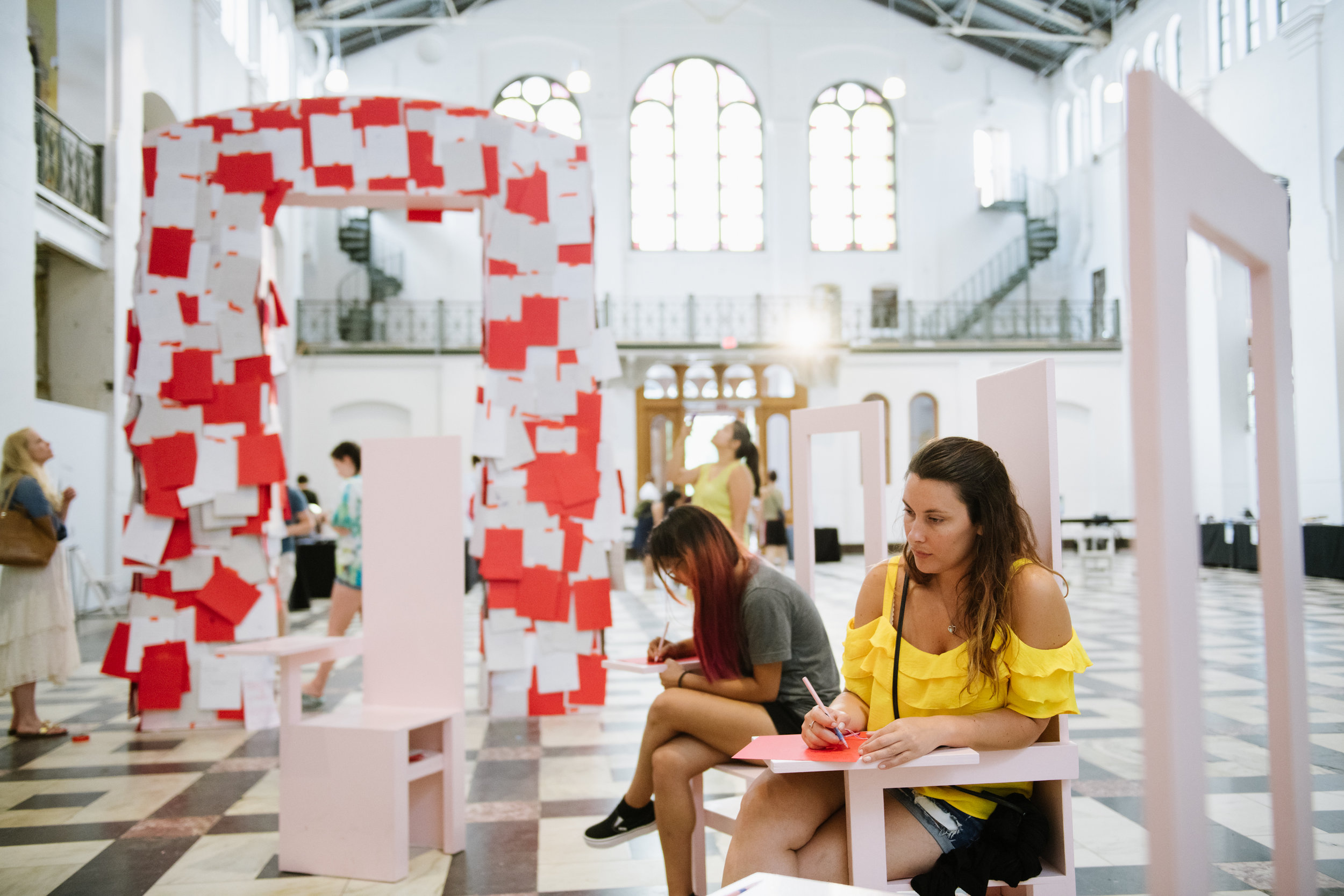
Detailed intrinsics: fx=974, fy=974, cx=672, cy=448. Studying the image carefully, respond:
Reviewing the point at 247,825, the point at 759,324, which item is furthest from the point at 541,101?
the point at 247,825

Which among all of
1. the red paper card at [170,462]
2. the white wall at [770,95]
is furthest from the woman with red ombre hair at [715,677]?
the white wall at [770,95]

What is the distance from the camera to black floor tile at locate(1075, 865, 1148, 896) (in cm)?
254

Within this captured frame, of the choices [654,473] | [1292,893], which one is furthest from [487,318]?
[654,473]

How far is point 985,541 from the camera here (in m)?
1.73

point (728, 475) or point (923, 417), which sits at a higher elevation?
point (923, 417)

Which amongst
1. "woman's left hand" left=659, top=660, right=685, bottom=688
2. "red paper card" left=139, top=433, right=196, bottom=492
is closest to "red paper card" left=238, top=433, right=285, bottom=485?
"red paper card" left=139, top=433, right=196, bottom=492

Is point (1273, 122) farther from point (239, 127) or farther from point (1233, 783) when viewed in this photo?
point (239, 127)

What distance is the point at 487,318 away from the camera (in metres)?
4.90

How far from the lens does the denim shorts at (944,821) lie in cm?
174

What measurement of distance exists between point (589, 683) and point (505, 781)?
1.14 m

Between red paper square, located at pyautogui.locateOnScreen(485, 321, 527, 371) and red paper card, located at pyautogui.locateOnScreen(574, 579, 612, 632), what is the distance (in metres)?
1.13

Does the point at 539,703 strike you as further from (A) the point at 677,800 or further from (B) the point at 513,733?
(A) the point at 677,800

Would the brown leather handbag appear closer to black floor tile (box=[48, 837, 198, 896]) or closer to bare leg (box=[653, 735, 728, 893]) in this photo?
black floor tile (box=[48, 837, 198, 896])

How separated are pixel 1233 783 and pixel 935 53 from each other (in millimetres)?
16988
